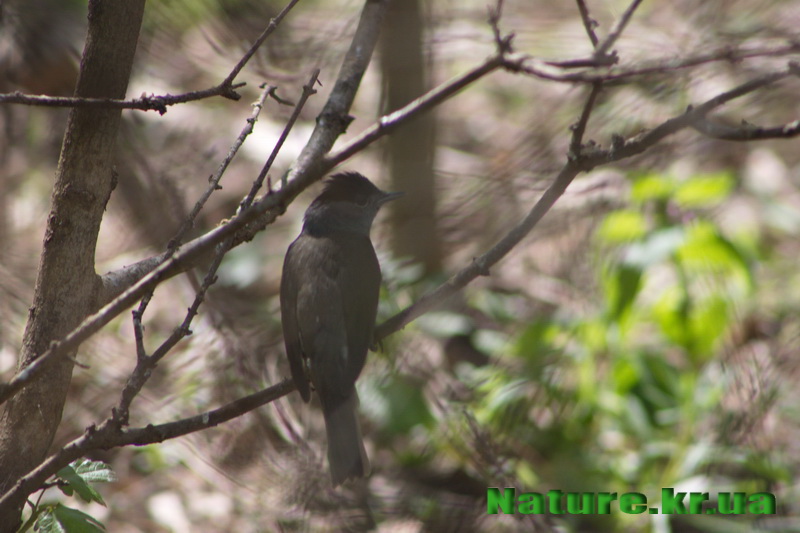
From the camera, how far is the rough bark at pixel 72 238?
85.5 inches

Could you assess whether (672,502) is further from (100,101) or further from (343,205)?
(100,101)

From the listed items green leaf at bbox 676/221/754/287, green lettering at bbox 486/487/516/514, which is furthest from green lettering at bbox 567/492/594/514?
green leaf at bbox 676/221/754/287

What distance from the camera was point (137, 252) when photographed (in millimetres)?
5738

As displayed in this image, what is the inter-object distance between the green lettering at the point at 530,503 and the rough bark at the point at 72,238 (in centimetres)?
219

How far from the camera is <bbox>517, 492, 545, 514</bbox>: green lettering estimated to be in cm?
371

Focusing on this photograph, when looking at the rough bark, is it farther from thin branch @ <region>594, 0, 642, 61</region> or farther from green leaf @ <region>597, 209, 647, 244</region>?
green leaf @ <region>597, 209, 647, 244</region>

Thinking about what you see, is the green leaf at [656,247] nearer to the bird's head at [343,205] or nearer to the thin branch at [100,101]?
the bird's head at [343,205]

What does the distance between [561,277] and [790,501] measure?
2.07m

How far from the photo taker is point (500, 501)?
3832 millimetres

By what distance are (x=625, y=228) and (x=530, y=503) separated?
1.58 meters

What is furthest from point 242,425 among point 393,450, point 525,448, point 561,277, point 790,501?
point 790,501

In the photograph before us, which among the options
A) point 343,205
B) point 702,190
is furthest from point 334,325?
point 702,190

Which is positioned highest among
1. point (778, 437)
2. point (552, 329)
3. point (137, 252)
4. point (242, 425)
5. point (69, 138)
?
point (137, 252)

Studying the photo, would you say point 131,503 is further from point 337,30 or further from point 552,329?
point 337,30
